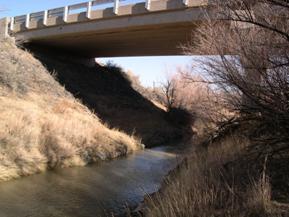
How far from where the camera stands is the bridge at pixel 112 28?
22.3 m

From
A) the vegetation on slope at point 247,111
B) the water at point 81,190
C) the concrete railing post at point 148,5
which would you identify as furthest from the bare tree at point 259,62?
the concrete railing post at point 148,5

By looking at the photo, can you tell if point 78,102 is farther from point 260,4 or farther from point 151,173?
point 260,4

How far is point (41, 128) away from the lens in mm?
15922

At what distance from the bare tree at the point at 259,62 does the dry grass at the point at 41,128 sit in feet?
22.2

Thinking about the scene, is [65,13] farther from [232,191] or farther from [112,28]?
[232,191]

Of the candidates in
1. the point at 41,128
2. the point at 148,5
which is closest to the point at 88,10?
the point at 148,5

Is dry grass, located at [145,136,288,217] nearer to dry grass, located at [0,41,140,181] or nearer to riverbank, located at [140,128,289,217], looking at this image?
riverbank, located at [140,128,289,217]

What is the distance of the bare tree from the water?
A: 3436 millimetres

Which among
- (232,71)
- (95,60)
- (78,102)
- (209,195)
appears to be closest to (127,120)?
(78,102)

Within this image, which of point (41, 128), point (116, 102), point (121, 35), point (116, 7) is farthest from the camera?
point (116, 102)

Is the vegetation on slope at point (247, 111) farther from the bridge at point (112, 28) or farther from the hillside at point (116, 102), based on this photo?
the hillside at point (116, 102)

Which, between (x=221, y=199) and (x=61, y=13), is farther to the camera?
(x=61, y=13)

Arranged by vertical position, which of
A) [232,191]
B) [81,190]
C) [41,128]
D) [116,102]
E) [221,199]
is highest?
[116,102]

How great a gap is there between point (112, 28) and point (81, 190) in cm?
1582
